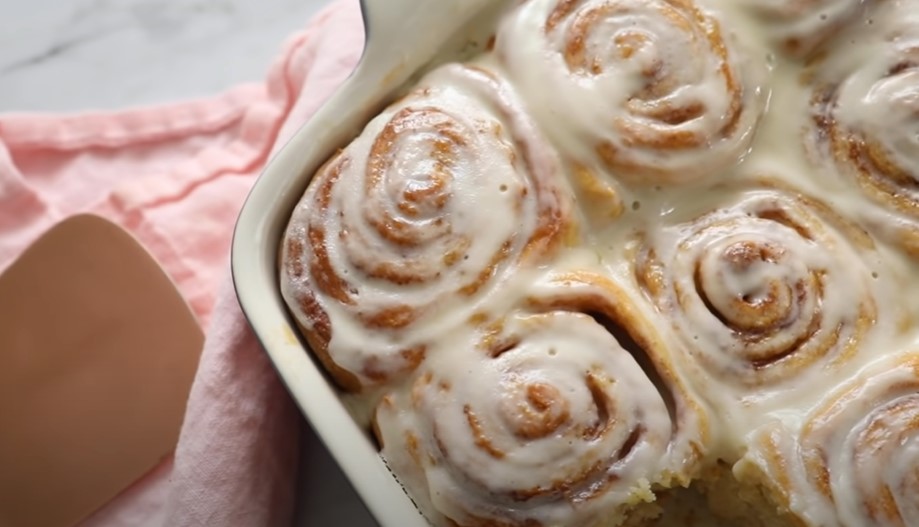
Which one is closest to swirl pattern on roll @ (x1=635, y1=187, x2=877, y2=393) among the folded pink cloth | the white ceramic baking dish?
the white ceramic baking dish

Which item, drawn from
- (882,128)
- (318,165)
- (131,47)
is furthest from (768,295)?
(131,47)

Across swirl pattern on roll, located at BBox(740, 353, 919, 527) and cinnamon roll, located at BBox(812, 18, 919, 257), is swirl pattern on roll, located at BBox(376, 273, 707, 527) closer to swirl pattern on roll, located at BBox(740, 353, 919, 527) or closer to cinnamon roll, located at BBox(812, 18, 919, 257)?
swirl pattern on roll, located at BBox(740, 353, 919, 527)

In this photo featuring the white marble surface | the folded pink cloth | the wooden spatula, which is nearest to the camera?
the folded pink cloth

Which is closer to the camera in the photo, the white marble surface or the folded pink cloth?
the folded pink cloth

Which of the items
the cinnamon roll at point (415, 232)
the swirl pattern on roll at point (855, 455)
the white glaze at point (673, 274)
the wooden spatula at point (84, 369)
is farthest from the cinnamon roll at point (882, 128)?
the wooden spatula at point (84, 369)

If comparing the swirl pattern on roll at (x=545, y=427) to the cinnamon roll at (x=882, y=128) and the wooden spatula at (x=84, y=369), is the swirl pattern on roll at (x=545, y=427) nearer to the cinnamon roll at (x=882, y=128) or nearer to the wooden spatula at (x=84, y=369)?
the cinnamon roll at (x=882, y=128)

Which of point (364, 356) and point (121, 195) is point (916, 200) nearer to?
point (364, 356)
